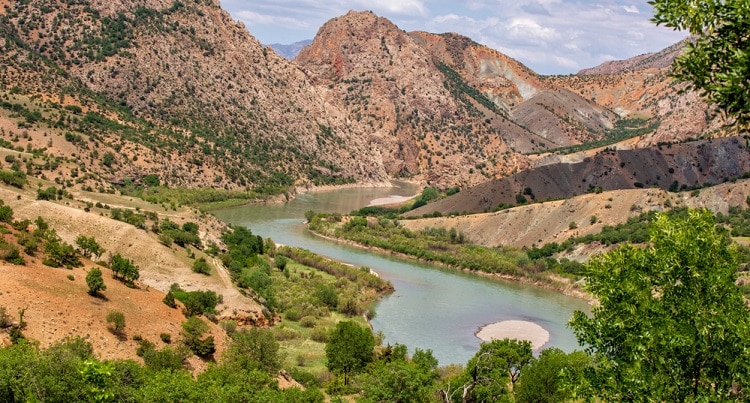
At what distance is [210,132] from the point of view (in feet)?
447

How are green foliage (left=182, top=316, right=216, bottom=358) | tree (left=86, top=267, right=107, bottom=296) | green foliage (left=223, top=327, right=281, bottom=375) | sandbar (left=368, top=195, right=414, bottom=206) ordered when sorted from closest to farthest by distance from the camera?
green foliage (left=223, top=327, right=281, bottom=375) < tree (left=86, top=267, right=107, bottom=296) < green foliage (left=182, top=316, right=216, bottom=358) < sandbar (left=368, top=195, right=414, bottom=206)

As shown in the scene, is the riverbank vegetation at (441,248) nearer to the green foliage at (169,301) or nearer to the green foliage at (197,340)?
the green foliage at (169,301)

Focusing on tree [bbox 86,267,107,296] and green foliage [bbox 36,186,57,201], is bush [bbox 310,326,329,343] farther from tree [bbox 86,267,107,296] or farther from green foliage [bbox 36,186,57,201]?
green foliage [bbox 36,186,57,201]

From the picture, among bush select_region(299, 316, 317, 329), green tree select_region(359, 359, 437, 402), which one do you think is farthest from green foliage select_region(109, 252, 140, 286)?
green tree select_region(359, 359, 437, 402)

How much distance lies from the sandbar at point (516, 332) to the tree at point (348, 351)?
15021mm

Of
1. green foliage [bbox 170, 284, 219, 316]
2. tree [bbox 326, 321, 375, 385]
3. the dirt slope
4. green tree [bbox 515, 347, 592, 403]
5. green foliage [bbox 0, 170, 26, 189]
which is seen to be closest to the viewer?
green tree [bbox 515, 347, 592, 403]

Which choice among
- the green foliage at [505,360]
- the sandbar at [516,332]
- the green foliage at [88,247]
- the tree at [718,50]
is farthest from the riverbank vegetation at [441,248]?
the tree at [718,50]

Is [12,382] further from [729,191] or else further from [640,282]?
[729,191]

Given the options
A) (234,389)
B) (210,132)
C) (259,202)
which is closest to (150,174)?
(259,202)

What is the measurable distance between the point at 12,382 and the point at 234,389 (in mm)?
6911

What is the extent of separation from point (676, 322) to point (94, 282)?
95.7 feet

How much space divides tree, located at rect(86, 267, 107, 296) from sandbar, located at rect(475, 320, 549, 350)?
92.9ft

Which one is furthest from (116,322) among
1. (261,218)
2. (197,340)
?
(261,218)

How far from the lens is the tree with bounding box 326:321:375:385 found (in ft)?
122
